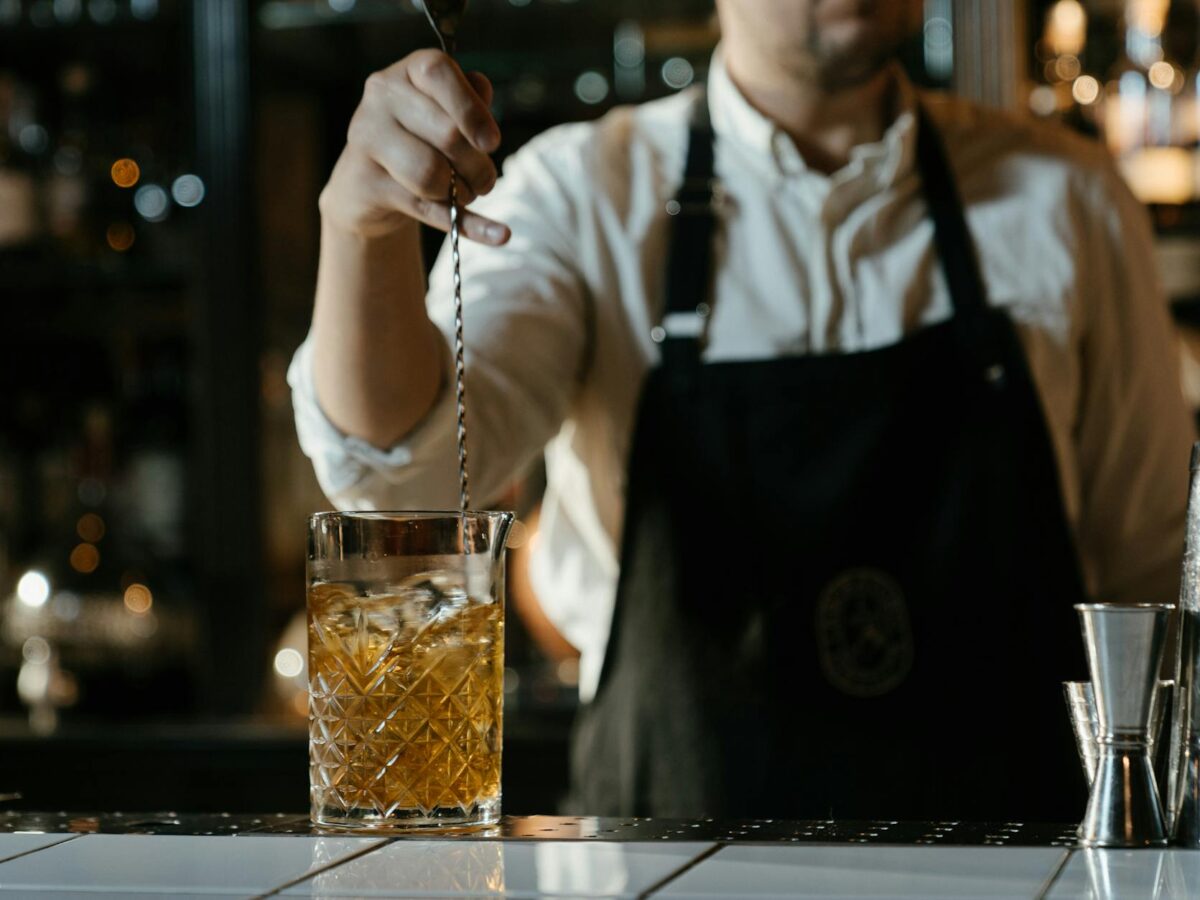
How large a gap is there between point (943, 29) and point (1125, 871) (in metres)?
1.69

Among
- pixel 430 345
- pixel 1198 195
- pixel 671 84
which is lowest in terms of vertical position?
pixel 430 345

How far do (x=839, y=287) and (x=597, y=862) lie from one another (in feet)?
2.90

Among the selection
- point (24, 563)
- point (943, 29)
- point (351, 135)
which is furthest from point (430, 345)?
point (24, 563)

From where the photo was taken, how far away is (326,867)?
744 millimetres

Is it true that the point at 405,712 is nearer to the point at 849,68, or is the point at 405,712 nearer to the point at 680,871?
the point at 680,871

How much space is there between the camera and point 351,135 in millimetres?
1011

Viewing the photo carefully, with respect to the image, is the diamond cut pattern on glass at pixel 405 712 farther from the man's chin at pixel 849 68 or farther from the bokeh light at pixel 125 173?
the bokeh light at pixel 125 173

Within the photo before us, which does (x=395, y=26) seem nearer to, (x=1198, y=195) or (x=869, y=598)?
(x=1198, y=195)

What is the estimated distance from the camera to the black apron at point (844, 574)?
4.73 feet

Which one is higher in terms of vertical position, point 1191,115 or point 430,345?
point 1191,115

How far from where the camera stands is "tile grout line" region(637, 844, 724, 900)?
688mm

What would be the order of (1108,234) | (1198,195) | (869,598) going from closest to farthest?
(869,598), (1108,234), (1198,195)

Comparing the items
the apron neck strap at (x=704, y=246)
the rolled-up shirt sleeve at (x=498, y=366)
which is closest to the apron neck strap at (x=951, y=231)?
the apron neck strap at (x=704, y=246)

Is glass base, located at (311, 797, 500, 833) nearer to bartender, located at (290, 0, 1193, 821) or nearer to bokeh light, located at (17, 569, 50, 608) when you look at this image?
bartender, located at (290, 0, 1193, 821)
